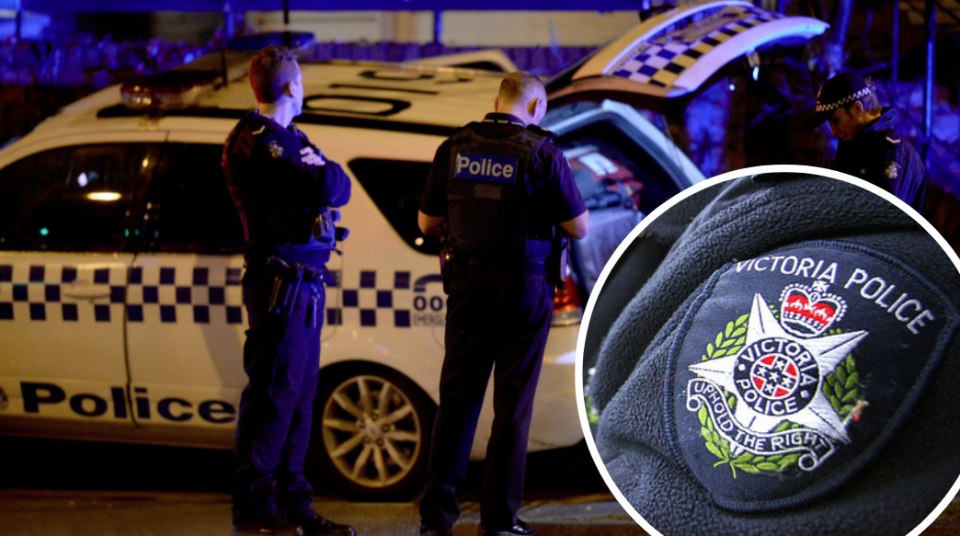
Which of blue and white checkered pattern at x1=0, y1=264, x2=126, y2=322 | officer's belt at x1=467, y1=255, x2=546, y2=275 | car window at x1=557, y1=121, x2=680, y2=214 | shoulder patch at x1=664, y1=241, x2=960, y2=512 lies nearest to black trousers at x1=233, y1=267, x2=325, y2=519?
officer's belt at x1=467, y1=255, x2=546, y2=275

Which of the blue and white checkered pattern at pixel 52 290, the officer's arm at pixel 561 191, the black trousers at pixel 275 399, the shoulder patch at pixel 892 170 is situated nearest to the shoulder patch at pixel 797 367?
the officer's arm at pixel 561 191

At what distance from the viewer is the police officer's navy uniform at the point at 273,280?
2764 millimetres

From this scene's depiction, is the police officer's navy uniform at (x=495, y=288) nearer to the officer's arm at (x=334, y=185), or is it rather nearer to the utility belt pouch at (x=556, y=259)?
the utility belt pouch at (x=556, y=259)

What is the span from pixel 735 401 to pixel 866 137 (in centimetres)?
136

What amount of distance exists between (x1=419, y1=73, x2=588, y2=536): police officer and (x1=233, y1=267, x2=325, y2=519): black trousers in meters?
0.50

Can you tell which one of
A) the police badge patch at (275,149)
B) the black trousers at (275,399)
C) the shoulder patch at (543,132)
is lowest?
the black trousers at (275,399)

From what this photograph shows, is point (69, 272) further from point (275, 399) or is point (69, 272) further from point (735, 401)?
point (735, 401)

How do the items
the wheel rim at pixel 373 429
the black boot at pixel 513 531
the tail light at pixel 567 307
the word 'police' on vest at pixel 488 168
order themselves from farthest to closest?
the wheel rim at pixel 373 429
the tail light at pixel 567 307
the black boot at pixel 513 531
the word 'police' on vest at pixel 488 168

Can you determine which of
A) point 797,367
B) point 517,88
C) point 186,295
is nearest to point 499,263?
point 517,88

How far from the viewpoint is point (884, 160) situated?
7.95ft

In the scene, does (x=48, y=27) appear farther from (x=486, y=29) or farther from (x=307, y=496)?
(x=307, y=496)

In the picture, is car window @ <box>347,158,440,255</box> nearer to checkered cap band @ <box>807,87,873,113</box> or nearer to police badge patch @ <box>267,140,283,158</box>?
police badge patch @ <box>267,140,283,158</box>

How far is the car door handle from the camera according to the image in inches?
132

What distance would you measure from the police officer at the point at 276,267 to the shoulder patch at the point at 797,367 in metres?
1.57
